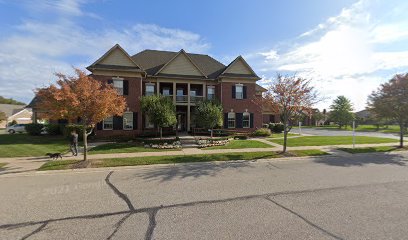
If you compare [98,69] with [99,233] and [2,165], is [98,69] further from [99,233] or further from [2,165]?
[99,233]

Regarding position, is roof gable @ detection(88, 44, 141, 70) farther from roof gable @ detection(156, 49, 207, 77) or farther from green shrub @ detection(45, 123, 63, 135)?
green shrub @ detection(45, 123, 63, 135)

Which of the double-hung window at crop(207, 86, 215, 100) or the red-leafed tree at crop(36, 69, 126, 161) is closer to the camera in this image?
the red-leafed tree at crop(36, 69, 126, 161)

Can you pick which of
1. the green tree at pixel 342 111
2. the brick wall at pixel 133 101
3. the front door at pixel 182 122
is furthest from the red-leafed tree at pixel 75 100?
the green tree at pixel 342 111

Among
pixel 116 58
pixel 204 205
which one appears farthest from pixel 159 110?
pixel 204 205

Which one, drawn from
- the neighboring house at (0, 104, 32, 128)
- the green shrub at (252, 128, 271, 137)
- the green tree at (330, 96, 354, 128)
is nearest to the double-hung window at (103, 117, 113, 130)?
the green shrub at (252, 128, 271, 137)

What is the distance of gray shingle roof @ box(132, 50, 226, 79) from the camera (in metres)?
23.9

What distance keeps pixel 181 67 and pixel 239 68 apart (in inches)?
253

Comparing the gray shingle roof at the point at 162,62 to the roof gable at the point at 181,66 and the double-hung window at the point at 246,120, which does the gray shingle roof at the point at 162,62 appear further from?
the double-hung window at the point at 246,120

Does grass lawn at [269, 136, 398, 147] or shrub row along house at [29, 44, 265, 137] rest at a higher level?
shrub row along house at [29, 44, 265, 137]

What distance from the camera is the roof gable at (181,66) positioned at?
2281cm

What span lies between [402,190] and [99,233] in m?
8.51

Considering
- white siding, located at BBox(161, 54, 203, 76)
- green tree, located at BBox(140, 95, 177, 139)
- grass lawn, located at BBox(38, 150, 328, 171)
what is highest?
white siding, located at BBox(161, 54, 203, 76)

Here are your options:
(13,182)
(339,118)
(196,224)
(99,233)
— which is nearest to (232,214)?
(196,224)

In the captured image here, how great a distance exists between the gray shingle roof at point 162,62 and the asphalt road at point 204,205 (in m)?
16.7
